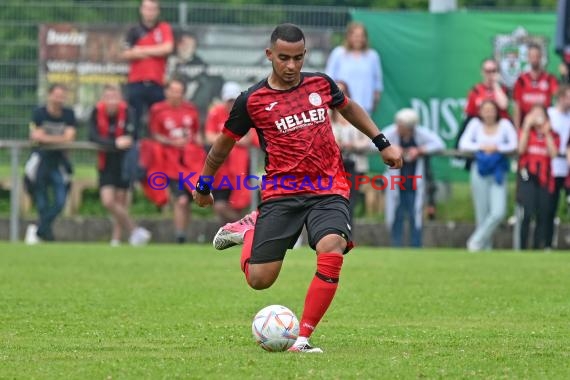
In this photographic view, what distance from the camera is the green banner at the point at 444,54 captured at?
69.5ft

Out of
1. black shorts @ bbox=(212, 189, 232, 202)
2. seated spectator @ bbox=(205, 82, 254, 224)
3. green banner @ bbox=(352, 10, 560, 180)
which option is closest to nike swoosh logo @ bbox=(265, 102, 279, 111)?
seated spectator @ bbox=(205, 82, 254, 224)

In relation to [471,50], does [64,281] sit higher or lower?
lower

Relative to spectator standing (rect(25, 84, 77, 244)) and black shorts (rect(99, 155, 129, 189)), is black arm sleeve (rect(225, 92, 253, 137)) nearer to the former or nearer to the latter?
black shorts (rect(99, 155, 129, 189))

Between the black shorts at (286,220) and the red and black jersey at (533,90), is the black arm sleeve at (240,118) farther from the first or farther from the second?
the red and black jersey at (533,90)

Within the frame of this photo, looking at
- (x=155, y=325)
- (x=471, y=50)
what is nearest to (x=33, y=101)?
(x=471, y=50)

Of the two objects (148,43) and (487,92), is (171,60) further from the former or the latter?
(487,92)

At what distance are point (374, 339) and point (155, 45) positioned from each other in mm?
11965

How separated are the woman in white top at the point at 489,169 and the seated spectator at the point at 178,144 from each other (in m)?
3.79

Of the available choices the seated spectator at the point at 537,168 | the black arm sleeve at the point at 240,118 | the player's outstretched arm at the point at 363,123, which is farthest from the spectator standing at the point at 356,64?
the black arm sleeve at the point at 240,118

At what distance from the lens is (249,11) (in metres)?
21.9

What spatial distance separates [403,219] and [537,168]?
1946 millimetres

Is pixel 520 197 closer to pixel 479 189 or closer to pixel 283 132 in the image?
pixel 479 189

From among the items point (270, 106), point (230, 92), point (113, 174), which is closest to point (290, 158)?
point (270, 106)

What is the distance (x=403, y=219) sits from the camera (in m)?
19.8
